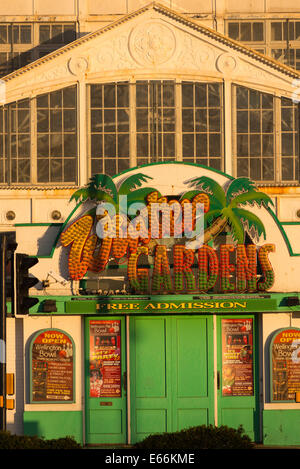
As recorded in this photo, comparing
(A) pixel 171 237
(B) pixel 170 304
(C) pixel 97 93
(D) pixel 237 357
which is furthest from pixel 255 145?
(D) pixel 237 357

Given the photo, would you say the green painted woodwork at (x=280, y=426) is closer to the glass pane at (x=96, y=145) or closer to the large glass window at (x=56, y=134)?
the glass pane at (x=96, y=145)

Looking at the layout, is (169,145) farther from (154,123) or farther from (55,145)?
A: (55,145)

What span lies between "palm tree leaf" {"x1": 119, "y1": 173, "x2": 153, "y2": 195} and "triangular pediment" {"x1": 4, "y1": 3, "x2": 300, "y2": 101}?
2775mm

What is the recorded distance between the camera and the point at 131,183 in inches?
852

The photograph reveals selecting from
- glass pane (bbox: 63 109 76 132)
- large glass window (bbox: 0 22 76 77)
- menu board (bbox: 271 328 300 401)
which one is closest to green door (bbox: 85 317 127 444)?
menu board (bbox: 271 328 300 401)

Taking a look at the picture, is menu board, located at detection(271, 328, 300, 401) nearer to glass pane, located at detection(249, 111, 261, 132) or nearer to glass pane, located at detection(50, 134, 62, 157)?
glass pane, located at detection(249, 111, 261, 132)

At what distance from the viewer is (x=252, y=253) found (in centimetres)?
2127

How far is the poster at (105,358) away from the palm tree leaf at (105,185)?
308 cm

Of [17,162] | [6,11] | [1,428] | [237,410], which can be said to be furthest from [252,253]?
[6,11]

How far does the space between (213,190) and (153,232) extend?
175cm

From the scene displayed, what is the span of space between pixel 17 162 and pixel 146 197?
11.9ft

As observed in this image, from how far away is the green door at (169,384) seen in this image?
21594 mm

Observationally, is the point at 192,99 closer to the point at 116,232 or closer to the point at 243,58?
the point at 243,58

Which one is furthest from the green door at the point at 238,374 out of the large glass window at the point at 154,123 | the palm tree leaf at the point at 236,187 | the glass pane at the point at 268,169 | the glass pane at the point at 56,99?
the glass pane at the point at 56,99
